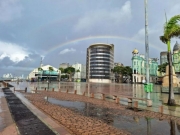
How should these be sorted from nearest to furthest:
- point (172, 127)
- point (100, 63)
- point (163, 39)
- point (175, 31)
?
point (172, 127)
point (175, 31)
point (163, 39)
point (100, 63)

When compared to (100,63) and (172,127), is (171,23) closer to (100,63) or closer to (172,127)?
(172,127)

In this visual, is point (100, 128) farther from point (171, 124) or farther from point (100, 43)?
point (100, 43)

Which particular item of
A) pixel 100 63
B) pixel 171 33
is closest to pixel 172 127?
pixel 171 33

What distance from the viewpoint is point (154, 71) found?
14562 centimetres

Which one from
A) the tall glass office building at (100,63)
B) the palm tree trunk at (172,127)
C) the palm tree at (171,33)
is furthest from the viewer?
the tall glass office building at (100,63)

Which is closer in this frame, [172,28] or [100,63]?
[172,28]

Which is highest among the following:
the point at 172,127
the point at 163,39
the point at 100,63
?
the point at 100,63

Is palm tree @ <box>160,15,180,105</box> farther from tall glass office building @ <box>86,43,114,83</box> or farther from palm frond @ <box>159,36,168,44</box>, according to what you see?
tall glass office building @ <box>86,43,114,83</box>

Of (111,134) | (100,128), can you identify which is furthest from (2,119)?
(111,134)

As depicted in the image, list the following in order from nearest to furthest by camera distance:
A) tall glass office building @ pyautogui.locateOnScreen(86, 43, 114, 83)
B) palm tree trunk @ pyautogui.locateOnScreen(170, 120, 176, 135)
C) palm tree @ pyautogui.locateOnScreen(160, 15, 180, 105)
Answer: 1. palm tree trunk @ pyautogui.locateOnScreen(170, 120, 176, 135)
2. palm tree @ pyautogui.locateOnScreen(160, 15, 180, 105)
3. tall glass office building @ pyautogui.locateOnScreen(86, 43, 114, 83)

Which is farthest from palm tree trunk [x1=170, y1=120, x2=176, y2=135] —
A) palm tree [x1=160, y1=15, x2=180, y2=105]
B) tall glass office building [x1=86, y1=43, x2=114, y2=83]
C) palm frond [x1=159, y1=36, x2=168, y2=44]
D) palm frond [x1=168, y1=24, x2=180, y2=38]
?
tall glass office building [x1=86, y1=43, x2=114, y2=83]

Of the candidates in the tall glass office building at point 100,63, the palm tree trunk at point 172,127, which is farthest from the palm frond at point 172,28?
the tall glass office building at point 100,63

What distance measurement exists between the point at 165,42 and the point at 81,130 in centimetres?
1418

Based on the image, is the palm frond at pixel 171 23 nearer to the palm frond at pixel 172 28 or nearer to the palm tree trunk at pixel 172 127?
the palm frond at pixel 172 28
